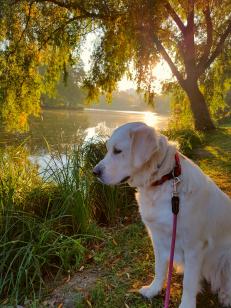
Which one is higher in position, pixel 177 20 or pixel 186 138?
pixel 177 20

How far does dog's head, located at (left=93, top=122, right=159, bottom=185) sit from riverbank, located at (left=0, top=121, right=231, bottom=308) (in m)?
1.17

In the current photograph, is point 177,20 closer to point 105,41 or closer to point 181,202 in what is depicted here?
point 105,41

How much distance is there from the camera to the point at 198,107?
16.5m

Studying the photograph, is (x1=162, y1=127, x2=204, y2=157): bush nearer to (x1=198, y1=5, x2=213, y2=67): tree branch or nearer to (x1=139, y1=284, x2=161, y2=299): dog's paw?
(x1=198, y1=5, x2=213, y2=67): tree branch

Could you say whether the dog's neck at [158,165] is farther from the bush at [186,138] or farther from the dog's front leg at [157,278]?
the bush at [186,138]

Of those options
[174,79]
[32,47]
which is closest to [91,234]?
[32,47]

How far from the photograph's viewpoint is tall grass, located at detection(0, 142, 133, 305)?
3.49 m

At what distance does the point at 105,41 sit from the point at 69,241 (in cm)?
1059

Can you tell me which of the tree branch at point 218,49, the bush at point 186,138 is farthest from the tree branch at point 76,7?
the tree branch at point 218,49

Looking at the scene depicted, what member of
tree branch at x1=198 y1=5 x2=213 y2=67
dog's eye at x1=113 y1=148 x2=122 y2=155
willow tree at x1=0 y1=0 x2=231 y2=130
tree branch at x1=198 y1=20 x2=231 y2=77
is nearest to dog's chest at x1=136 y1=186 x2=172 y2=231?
dog's eye at x1=113 y1=148 x2=122 y2=155

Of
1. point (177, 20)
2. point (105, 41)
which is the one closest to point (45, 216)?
point (105, 41)

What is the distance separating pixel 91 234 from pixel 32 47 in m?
10.3

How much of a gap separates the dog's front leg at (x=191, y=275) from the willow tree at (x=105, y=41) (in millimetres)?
7908

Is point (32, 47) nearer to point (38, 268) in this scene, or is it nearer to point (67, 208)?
point (67, 208)
